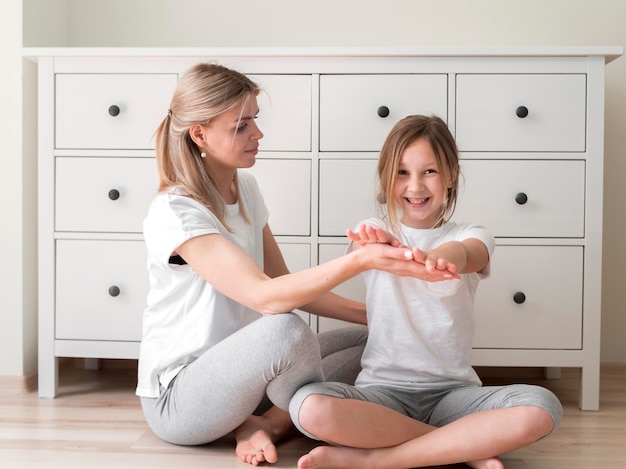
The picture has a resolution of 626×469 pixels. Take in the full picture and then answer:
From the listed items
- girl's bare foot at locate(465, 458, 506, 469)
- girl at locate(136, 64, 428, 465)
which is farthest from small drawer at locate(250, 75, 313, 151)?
girl's bare foot at locate(465, 458, 506, 469)

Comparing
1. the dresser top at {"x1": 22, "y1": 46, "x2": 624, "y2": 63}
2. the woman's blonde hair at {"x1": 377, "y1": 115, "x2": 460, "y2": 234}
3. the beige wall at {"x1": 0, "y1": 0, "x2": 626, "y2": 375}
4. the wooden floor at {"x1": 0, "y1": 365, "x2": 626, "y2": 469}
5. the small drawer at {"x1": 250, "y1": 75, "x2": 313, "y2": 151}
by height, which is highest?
the beige wall at {"x1": 0, "y1": 0, "x2": 626, "y2": 375}

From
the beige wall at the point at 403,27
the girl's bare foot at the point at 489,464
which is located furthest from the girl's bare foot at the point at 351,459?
the beige wall at the point at 403,27

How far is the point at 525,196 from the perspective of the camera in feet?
5.86

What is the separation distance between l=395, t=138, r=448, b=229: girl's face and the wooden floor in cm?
46

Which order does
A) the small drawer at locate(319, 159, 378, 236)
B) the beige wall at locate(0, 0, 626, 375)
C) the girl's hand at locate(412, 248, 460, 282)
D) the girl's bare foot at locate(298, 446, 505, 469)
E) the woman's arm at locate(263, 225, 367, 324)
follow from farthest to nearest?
the beige wall at locate(0, 0, 626, 375) < the small drawer at locate(319, 159, 378, 236) < the woman's arm at locate(263, 225, 367, 324) < the girl's bare foot at locate(298, 446, 505, 469) < the girl's hand at locate(412, 248, 460, 282)

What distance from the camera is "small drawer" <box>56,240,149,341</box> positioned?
6.09ft

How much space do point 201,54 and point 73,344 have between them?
799 millimetres

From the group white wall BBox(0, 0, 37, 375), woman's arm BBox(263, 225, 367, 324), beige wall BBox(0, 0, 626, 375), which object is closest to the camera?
woman's arm BBox(263, 225, 367, 324)

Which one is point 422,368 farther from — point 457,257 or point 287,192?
point 287,192

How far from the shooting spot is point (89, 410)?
1789mm

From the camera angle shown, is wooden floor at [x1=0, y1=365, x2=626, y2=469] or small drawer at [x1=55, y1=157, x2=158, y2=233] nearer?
wooden floor at [x1=0, y1=365, x2=626, y2=469]

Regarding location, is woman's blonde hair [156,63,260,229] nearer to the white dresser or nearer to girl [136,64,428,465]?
girl [136,64,428,465]

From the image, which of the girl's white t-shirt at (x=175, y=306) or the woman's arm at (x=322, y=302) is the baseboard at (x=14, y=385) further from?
the woman's arm at (x=322, y=302)

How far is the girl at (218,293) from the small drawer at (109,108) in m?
0.32
